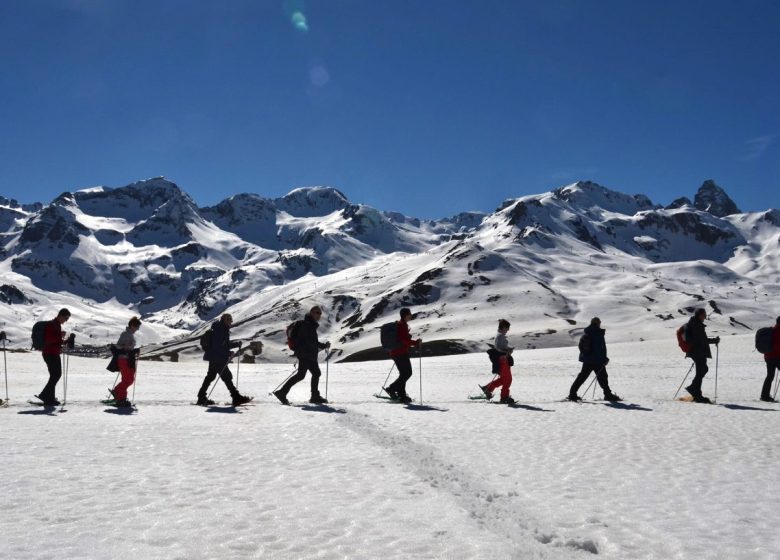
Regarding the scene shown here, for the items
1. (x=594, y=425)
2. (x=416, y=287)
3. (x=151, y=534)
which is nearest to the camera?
(x=151, y=534)

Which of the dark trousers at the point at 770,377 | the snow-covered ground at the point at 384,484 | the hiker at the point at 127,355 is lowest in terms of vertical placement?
the snow-covered ground at the point at 384,484

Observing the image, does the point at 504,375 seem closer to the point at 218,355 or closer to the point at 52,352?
the point at 218,355

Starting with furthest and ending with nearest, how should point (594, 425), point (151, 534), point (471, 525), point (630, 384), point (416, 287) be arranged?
1. point (416, 287)
2. point (630, 384)
3. point (594, 425)
4. point (471, 525)
5. point (151, 534)

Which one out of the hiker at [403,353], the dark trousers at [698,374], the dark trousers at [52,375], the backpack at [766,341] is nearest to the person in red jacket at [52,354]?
A: the dark trousers at [52,375]

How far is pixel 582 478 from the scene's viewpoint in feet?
31.0

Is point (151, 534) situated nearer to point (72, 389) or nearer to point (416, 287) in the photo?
point (72, 389)

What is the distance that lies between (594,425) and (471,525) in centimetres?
907

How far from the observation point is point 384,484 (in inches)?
347

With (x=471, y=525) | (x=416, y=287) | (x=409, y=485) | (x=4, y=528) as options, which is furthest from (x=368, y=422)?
(x=416, y=287)

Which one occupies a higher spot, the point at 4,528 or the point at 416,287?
the point at 416,287

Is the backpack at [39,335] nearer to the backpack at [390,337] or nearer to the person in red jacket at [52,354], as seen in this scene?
the person in red jacket at [52,354]

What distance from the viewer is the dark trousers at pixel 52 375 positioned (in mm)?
17188

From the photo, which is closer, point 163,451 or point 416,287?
point 163,451

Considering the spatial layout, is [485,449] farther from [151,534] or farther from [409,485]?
[151,534]
